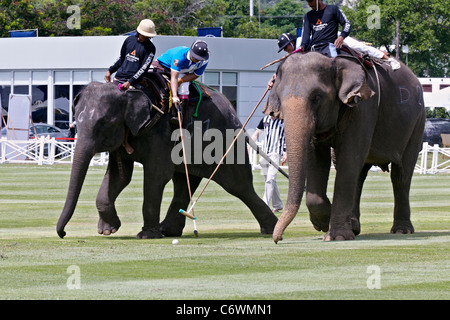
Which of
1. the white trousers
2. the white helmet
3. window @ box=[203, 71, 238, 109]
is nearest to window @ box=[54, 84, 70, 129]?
window @ box=[203, 71, 238, 109]

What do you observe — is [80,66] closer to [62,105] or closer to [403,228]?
[62,105]

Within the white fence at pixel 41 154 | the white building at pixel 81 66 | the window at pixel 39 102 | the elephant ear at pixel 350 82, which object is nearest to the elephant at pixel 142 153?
the elephant ear at pixel 350 82

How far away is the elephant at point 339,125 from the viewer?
15641mm

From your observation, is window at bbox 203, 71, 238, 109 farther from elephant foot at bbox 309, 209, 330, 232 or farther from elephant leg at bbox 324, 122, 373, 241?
elephant leg at bbox 324, 122, 373, 241

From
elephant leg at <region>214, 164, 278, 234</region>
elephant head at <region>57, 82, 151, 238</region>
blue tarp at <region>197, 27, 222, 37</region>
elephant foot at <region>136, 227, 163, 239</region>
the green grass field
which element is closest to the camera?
the green grass field

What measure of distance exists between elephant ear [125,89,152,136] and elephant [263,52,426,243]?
2346mm

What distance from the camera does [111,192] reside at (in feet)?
58.7

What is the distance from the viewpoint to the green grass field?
11211 millimetres

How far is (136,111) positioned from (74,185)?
5.30 ft

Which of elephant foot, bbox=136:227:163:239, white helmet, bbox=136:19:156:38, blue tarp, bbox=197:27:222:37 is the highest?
white helmet, bbox=136:19:156:38

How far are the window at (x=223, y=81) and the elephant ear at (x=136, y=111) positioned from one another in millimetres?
48964

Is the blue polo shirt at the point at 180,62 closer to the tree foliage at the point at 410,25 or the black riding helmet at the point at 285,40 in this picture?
the black riding helmet at the point at 285,40

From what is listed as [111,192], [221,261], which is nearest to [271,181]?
[111,192]

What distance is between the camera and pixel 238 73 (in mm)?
67375
